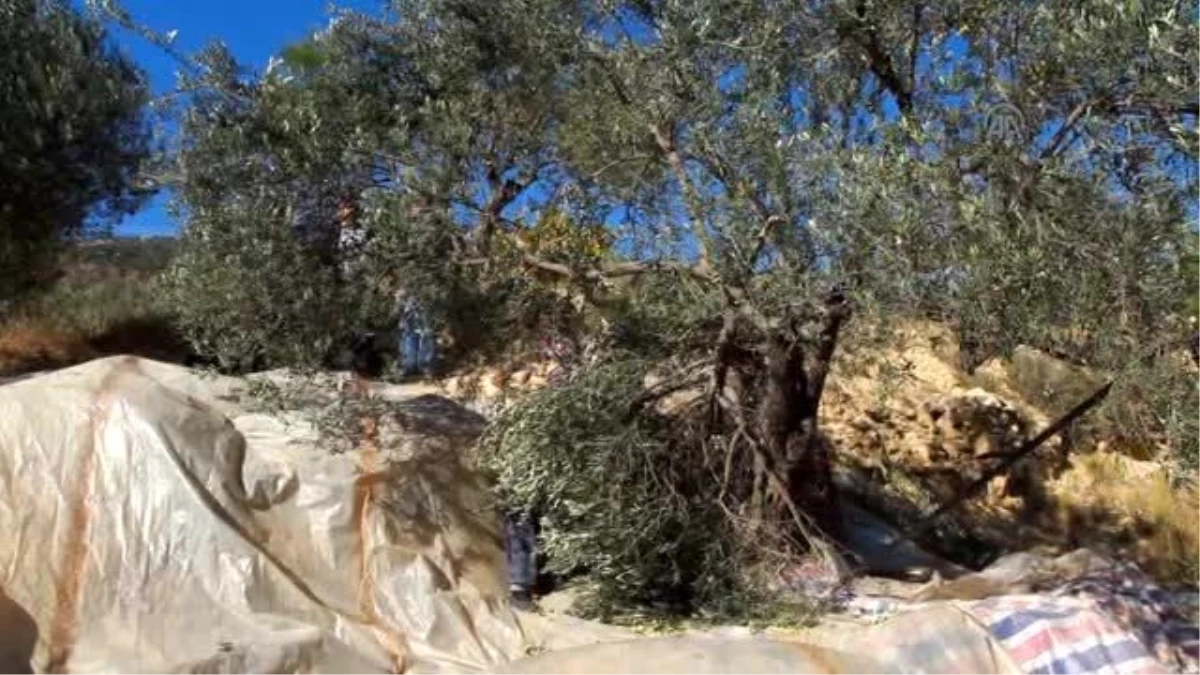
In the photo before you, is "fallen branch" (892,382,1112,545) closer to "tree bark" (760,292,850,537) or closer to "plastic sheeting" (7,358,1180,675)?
"plastic sheeting" (7,358,1180,675)

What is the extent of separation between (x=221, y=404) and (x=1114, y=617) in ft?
15.6

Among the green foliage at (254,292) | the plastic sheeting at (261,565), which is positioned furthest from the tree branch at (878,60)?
the green foliage at (254,292)

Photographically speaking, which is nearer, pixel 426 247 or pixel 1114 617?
pixel 1114 617

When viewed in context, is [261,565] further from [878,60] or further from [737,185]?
[878,60]

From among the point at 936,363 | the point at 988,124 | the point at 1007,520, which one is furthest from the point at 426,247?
the point at 936,363

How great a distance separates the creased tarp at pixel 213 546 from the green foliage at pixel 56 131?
2957mm

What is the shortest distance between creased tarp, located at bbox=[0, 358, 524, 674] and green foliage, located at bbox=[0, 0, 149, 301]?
296cm

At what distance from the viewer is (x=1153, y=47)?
5.12 m

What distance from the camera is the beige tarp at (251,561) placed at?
556cm

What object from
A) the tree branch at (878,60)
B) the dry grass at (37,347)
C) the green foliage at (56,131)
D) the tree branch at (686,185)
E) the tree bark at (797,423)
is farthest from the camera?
the dry grass at (37,347)

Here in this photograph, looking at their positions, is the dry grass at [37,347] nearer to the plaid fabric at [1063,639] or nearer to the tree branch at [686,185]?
the tree branch at [686,185]

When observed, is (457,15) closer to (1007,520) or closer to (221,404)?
(221,404)

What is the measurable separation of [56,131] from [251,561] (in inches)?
184

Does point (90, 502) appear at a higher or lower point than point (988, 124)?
lower
